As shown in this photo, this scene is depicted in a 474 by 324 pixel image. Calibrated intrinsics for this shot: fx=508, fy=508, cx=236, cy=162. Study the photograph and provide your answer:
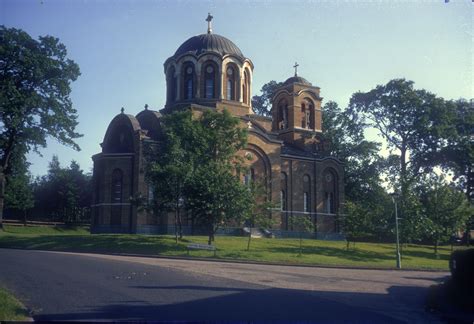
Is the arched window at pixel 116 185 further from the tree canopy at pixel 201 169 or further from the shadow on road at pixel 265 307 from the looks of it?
the shadow on road at pixel 265 307

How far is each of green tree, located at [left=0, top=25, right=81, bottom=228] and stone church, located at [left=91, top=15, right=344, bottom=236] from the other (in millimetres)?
5164

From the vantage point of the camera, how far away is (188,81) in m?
49.6

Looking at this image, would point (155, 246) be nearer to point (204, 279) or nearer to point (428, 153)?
point (204, 279)

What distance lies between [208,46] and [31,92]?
17.3 metres

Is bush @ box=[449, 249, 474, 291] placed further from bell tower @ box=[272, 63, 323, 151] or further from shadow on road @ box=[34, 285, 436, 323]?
bell tower @ box=[272, 63, 323, 151]

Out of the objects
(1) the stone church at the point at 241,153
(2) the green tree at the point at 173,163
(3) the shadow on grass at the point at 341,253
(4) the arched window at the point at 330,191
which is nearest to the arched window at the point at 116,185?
(1) the stone church at the point at 241,153

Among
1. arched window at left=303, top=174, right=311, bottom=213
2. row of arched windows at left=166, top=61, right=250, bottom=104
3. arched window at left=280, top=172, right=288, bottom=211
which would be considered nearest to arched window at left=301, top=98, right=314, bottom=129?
arched window at left=303, top=174, right=311, bottom=213

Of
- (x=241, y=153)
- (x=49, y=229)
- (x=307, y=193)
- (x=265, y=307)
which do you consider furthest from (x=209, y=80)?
(x=265, y=307)

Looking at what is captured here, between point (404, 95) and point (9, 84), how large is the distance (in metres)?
39.8

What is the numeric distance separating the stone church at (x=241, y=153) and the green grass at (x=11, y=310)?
31915 millimetres

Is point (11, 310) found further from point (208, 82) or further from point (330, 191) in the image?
point (330, 191)

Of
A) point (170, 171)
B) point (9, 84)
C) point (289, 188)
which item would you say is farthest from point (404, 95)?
point (9, 84)

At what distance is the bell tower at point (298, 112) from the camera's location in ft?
177

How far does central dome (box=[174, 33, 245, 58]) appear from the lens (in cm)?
4947
